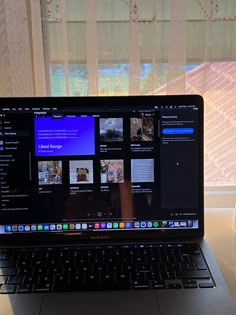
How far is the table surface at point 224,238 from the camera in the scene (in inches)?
36.9

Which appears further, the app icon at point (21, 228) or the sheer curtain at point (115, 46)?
the sheer curtain at point (115, 46)

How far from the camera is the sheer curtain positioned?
1.16 metres

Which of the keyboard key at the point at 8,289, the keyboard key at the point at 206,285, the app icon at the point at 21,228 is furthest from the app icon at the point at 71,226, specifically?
the keyboard key at the point at 206,285

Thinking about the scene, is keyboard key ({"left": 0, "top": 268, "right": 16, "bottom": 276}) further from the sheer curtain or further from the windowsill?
the windowsill

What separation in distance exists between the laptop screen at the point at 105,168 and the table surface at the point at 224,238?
0.30ft

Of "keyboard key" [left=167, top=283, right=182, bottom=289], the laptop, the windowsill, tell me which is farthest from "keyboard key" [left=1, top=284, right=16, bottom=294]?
the windowsill

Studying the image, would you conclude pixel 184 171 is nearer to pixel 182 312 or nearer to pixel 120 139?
pixel 120 139

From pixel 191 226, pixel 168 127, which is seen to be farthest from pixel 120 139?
pixel 191 226

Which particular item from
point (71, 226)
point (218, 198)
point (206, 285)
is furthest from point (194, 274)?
point (218, 198)

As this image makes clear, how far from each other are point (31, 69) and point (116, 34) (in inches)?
9.4

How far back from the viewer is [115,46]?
46.9 inches

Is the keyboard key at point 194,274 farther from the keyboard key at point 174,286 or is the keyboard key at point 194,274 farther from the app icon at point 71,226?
the app icon at point 71,226

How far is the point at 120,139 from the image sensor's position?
1019 millimetres

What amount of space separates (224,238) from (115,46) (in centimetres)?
56
